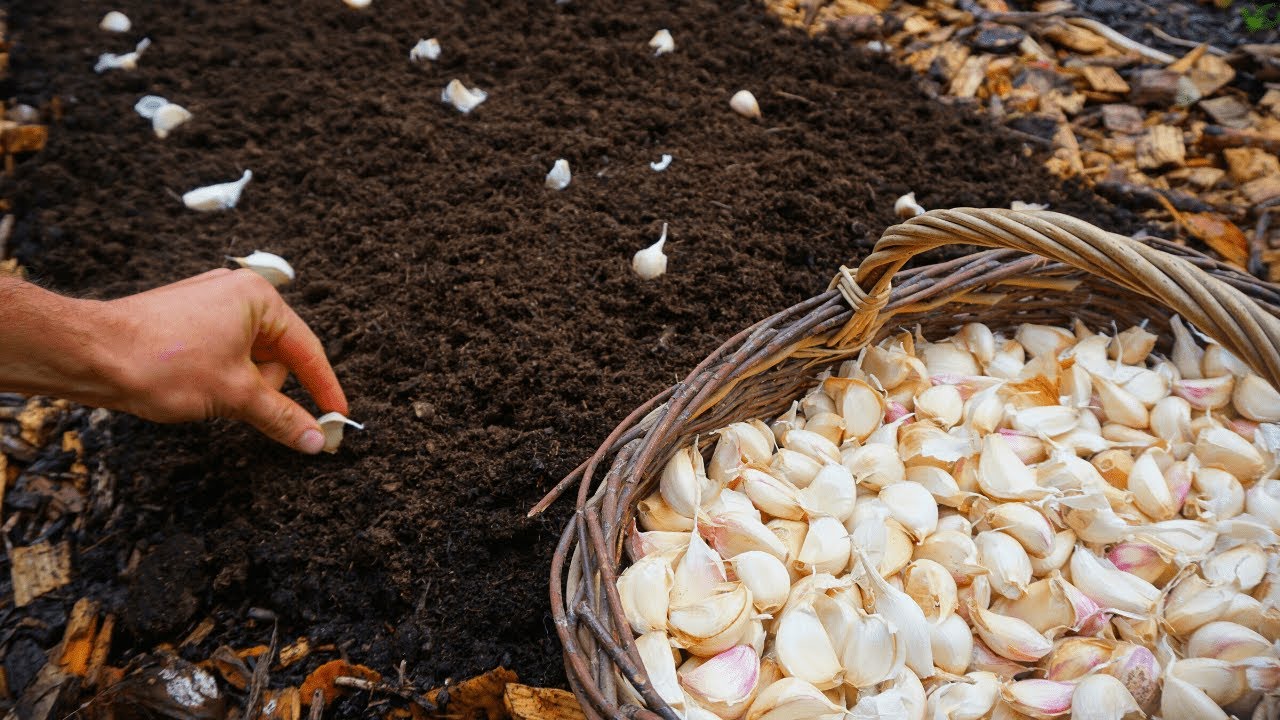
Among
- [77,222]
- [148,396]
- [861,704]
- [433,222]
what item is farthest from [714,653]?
[77,222]

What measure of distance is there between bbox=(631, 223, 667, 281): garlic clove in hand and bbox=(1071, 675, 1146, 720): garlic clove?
105 cm

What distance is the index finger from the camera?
4.58ft

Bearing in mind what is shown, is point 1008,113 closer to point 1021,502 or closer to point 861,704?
point 1021,502

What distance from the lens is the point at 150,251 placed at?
1912mm

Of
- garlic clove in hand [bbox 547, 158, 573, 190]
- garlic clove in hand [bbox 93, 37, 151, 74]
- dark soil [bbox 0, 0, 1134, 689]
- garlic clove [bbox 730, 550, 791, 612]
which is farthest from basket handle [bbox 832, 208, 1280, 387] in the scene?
garlic clove in hand [bbox 93, 37, 151, 74]

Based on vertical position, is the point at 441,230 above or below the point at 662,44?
below

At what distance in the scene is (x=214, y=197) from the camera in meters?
1.98

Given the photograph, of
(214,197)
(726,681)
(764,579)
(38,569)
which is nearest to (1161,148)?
(764,579)

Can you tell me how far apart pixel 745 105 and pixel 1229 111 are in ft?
4.77

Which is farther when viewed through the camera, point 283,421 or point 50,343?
point 283,421

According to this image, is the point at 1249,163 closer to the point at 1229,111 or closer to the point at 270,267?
the point at 1229,111

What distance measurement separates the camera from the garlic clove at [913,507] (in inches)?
45.0

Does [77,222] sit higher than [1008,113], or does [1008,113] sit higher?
[1008,113]

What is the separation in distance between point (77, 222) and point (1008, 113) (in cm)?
257
